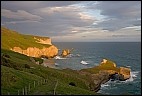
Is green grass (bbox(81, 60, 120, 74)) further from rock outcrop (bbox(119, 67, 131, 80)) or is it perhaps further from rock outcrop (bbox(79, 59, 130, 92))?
rock outcrop (bbox(119, 67, 131, 80))

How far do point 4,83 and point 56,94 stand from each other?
9.41 metres

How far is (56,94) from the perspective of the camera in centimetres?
3969

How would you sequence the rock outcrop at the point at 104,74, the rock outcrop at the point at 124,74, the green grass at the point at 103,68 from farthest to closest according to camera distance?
the green grass at the point at 103,68, the rock outcrop at the point at 124,74, the rock outcrop at the point at 104,74

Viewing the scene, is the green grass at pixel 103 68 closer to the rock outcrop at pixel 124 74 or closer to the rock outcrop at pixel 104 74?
the rock outcrop at pixel 104 74

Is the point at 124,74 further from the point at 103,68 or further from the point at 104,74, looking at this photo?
the point at 104,74

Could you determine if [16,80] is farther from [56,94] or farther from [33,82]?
[56,94]

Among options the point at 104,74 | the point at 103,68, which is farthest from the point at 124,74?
the point at 104,74

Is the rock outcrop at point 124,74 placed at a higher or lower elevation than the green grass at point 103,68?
lower

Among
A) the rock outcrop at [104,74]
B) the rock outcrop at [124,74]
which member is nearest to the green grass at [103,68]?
the rock outcrop at [104,74]

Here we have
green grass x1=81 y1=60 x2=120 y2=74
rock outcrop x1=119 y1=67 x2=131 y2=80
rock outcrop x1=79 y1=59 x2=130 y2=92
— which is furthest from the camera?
green grass x1=81 y1=60 x2=120 y2=74

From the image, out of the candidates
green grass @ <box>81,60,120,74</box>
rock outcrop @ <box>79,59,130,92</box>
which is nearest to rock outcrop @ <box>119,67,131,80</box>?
rock outcrop @ <box>79,59,130,92</box>

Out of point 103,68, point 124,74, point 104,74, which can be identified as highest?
point 103,68

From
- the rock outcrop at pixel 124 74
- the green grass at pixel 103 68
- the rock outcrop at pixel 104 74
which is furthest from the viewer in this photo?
the green grass at pixel 103 68

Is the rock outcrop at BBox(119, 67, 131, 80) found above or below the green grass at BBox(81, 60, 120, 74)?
below
